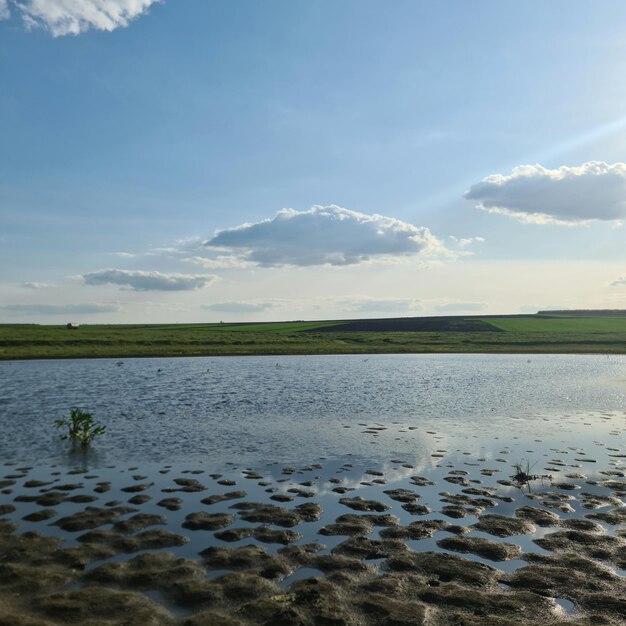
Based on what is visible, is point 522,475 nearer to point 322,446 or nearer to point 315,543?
point 322,446

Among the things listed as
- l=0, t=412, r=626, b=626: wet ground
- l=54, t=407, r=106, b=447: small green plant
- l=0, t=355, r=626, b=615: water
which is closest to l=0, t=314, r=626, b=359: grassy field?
l=0, t=355, r=626, b=615: water

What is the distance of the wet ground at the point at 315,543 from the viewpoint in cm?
1105

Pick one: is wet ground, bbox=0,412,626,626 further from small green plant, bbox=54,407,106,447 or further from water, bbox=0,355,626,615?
small green plant, bbox=54,407,106,447

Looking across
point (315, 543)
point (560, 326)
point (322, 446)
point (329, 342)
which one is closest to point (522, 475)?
point (322, 446)

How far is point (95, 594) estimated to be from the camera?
1140 centimetres

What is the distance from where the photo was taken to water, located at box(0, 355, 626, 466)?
26609 mm

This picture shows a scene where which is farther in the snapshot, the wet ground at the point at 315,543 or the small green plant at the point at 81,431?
the small green plant at the point at 81,431

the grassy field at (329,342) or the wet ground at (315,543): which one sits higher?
the grassy field at (329,342)

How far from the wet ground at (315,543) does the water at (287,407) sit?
9.76 feet

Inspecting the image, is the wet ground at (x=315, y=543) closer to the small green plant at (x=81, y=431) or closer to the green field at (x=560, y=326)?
the small green plant at (x=81, y=431)

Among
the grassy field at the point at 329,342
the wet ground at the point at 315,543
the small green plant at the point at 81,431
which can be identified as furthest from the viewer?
the grassy field at the point at 329,342

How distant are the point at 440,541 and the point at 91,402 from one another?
32.8 meters

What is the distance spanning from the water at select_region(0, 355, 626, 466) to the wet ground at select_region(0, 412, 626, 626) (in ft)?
9.76

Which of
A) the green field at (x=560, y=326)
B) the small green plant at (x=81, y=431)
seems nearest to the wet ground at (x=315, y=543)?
the small green plant at (x=81, y=431)
